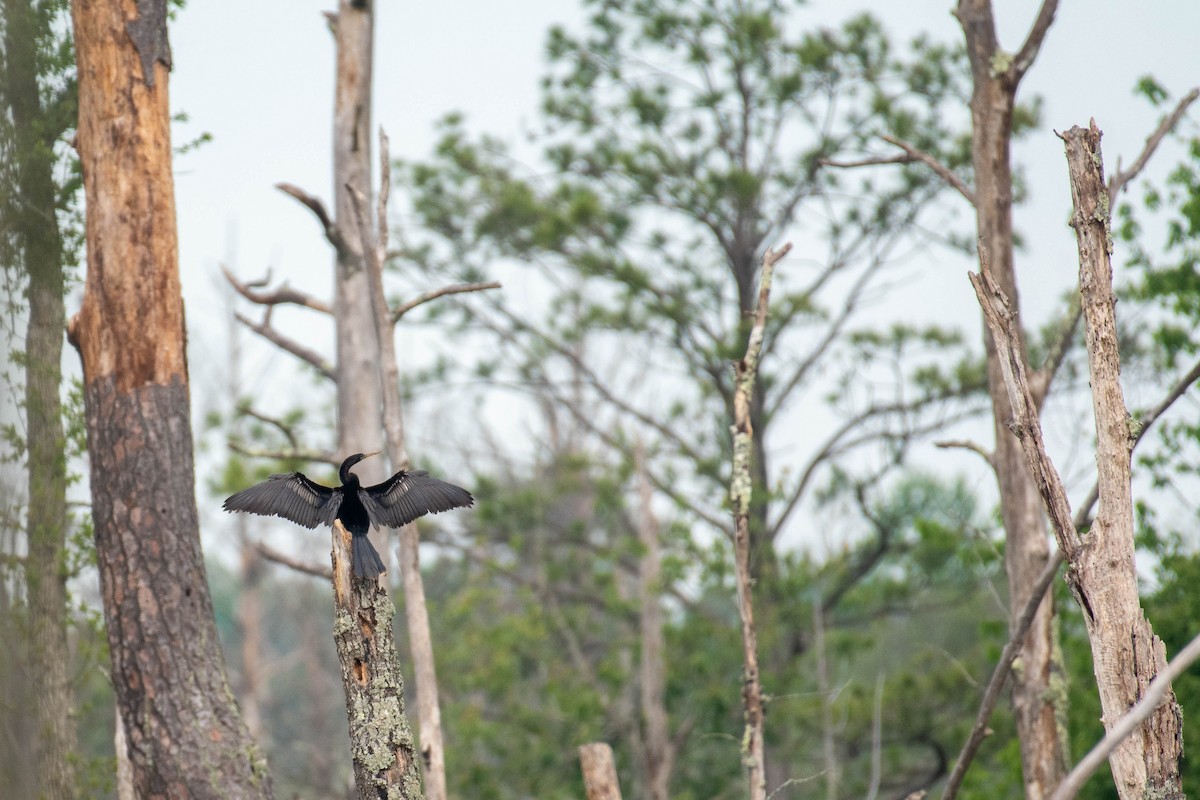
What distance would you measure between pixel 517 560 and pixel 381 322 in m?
8.26

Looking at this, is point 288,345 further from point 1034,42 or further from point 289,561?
point 1034,42

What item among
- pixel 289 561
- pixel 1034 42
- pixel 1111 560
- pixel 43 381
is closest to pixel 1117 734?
pixel 1111 560

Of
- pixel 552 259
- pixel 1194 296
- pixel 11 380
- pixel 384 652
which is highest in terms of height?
pixel 552 259

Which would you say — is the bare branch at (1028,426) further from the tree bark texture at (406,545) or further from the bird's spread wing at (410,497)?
the tree bark texture at (406,545)

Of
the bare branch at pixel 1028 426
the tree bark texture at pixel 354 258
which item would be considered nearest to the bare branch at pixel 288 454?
the tree bark texture at pixel 354 258

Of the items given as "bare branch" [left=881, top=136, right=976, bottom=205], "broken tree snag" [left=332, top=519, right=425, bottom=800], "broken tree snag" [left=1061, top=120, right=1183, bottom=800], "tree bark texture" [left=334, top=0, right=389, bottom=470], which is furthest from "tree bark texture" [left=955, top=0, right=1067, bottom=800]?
"tree bark texture" [left=334, top=0, right=389, bottom=470]

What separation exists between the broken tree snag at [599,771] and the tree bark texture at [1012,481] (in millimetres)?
1981

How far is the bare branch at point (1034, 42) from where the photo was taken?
5188 millimetres

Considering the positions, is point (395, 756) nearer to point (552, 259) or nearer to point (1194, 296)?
point (1194, 296)

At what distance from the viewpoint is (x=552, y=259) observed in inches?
465

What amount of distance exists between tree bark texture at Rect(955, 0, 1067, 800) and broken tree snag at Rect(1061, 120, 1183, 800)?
165 centimetres

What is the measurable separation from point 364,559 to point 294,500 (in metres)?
0.34

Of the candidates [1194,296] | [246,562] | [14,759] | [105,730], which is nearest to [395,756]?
A: [14,759]

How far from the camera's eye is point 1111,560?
3.30 meters
